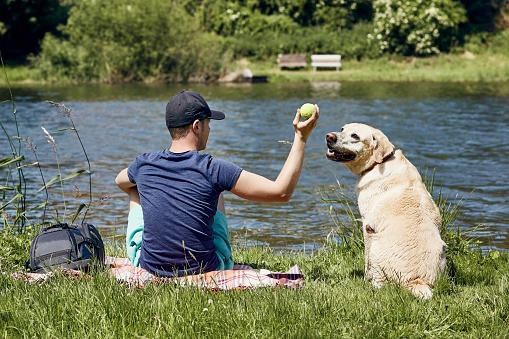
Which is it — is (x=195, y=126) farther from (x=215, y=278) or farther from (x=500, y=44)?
(x=500, y=44)

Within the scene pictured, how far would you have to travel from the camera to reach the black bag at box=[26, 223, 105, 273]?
5.20 m

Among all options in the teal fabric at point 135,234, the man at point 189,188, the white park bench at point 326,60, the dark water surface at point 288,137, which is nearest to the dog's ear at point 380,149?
the man at point 189,188

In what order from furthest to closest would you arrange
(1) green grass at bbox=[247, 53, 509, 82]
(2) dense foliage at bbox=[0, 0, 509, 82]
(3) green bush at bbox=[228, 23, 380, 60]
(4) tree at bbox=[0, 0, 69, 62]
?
(4) tree at bbox=[0, 0, 69, 62], (3) green bush at bbox=[228, 23, 380, 60], (2) dense foliage at bbox=[0, 0, 509, 82], (1) green grass at bbox=[247, 53, 509, 82]

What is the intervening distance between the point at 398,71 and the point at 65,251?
103 feet

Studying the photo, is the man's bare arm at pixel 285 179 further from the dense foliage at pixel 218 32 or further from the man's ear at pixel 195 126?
the dense foliage at pixel 218 32

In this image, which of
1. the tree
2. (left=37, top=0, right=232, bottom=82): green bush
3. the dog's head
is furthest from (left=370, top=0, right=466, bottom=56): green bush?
the dog's head

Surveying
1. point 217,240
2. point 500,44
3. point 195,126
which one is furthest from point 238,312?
point 500,44

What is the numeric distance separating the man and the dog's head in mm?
693

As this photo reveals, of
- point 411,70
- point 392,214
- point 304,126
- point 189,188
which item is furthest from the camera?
point 411,70

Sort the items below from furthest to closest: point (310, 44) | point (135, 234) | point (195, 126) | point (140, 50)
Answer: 1. point (310, 44)
2. point (140, 50)
3. point (135, 234)
4. point (195, 126)

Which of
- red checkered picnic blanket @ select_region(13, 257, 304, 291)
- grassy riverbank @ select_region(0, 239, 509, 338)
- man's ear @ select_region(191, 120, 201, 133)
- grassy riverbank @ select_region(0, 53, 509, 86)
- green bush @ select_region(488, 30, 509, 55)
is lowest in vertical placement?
grassy riverbank @ select_region(0, 53, 509, 86)

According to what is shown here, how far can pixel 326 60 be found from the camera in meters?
37.9

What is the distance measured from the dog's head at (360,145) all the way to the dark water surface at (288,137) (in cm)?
123

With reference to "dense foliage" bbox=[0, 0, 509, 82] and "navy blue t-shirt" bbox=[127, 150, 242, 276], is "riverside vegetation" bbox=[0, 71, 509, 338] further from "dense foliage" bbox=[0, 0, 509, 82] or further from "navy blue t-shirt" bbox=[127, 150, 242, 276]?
"dense foliage" bbox=[0, 0, 509, 82]
